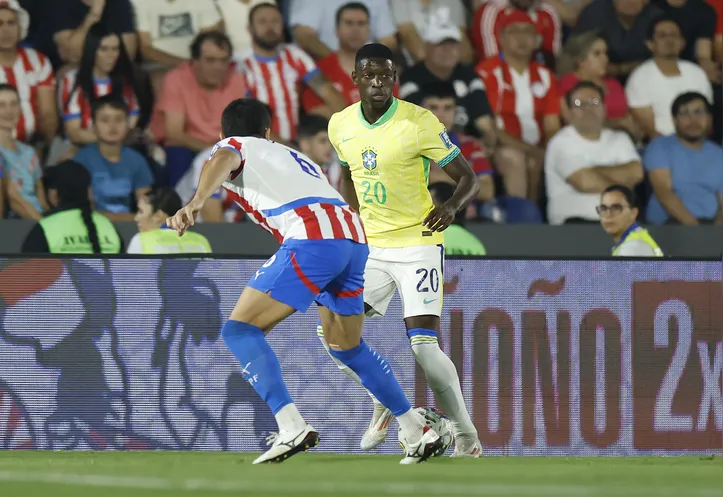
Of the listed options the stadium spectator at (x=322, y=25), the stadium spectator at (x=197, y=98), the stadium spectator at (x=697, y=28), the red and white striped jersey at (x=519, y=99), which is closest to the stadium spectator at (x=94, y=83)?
the stadium spectator at (x=197, y=98)

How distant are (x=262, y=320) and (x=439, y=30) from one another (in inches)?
Answer: 248

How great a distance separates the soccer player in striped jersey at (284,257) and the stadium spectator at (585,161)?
17.0 feet

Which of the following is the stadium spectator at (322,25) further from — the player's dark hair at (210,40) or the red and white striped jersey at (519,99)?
the red and white striped jersey at (519,99)

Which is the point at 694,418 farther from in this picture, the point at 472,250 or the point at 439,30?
the point at 439,30

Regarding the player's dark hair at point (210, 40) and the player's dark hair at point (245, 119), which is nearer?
the player's dark hair at point (245, 119)

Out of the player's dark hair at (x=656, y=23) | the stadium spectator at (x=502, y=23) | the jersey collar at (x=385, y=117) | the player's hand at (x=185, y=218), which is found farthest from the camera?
the player's dark hair at (x=656, y=23)

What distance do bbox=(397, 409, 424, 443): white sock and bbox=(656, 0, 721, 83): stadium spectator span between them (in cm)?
684

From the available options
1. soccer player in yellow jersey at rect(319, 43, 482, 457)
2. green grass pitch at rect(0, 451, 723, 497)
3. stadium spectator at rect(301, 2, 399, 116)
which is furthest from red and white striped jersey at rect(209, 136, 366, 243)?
stadium spectator at rect(301, 2, 399, 116)

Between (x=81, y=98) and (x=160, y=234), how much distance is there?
7.70 feet

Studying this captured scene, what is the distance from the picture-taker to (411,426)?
6.44 metres

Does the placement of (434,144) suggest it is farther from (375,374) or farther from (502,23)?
(502,23)

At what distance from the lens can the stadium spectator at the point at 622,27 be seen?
12.1 meters

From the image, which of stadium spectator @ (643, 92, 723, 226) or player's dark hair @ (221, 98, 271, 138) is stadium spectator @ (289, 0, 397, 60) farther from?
player's dark hair @ (221, 98, 271, 138)

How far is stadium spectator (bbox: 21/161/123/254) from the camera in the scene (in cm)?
927
